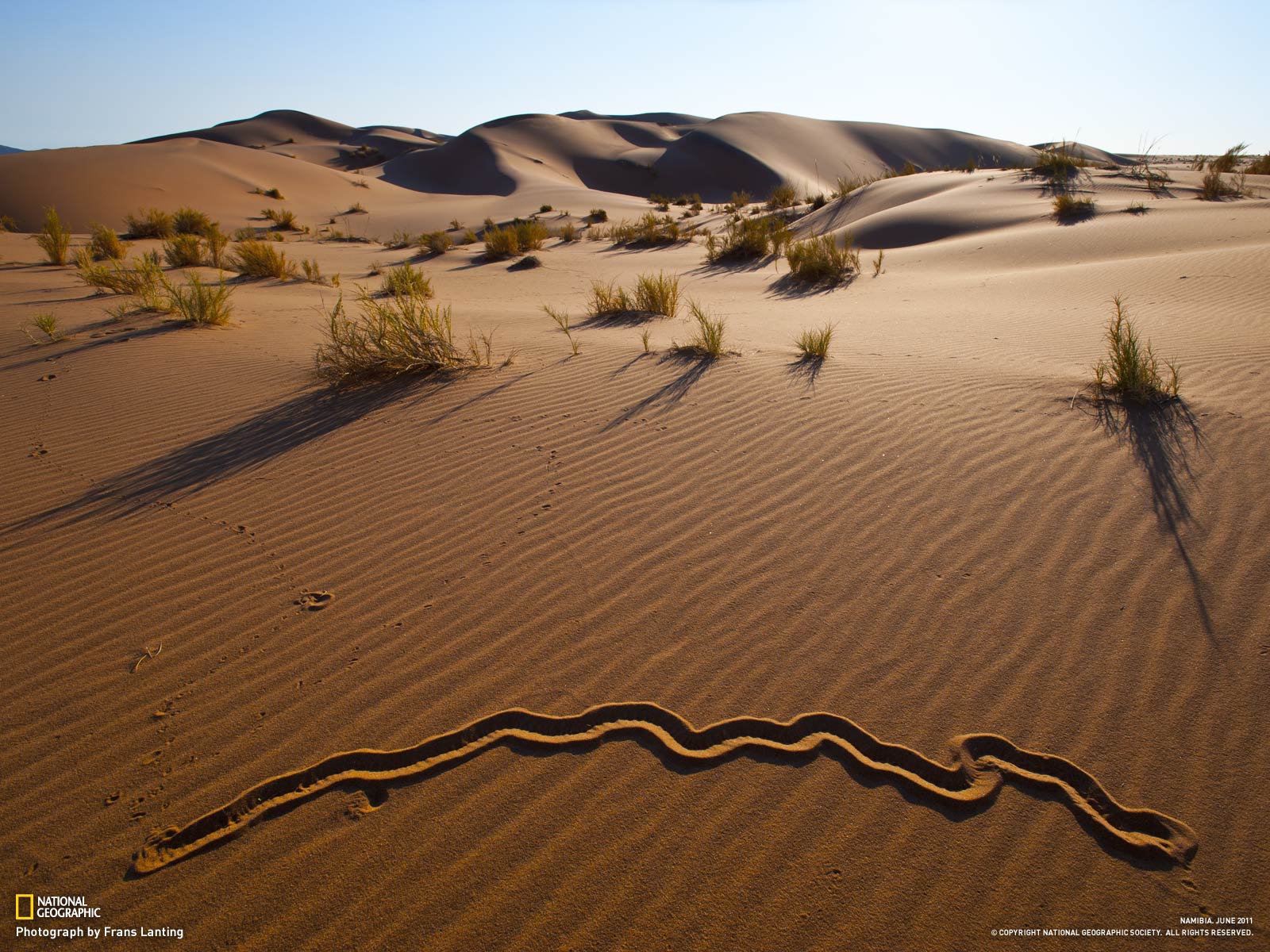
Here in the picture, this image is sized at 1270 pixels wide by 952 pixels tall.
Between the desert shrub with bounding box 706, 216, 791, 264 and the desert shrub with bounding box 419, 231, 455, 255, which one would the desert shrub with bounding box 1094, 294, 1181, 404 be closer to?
the desert shrub with bounding box 706, 216, 791, 264

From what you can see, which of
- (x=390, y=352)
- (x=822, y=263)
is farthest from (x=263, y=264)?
(x=822, y=263)

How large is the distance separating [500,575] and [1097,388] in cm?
411

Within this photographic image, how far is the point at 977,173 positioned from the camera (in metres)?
17.5

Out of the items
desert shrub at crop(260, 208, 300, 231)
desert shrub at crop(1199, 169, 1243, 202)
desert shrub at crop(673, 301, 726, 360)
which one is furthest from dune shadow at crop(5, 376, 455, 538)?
desert shrub at crop(260, 208, 300, 231)

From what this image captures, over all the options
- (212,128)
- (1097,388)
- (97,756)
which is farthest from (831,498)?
(212,128)

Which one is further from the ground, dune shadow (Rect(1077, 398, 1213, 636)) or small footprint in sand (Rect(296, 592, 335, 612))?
dune shadow (Rect(1077, 398, 1213, 636))

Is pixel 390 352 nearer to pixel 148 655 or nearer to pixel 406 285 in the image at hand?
pixel 148 655

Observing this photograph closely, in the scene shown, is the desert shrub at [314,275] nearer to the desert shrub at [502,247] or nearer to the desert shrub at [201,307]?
the desert shrub at [201,307]

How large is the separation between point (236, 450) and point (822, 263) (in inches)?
341

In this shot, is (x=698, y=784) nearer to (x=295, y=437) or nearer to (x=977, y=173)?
(x=295, y=437)

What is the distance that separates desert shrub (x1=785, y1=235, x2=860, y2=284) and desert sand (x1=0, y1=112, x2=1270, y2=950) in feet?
15.5

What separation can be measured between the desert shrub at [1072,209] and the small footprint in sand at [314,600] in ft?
46.6

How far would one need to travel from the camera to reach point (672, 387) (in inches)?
198

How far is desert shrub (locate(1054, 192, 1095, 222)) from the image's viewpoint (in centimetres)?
1231
